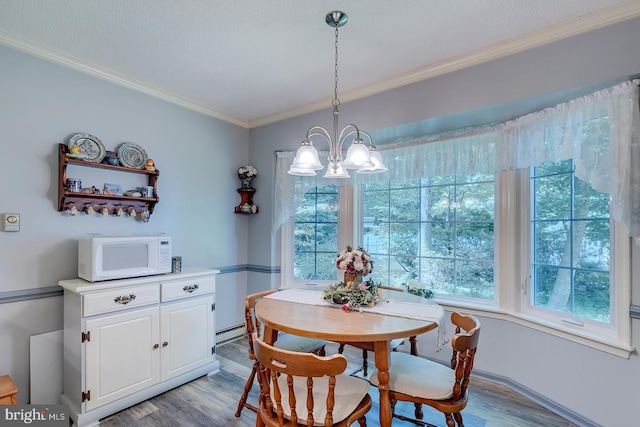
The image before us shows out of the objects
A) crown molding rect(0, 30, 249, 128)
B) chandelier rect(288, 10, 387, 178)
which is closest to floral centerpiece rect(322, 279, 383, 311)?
chandelier rect(288, 10, 387, 178)

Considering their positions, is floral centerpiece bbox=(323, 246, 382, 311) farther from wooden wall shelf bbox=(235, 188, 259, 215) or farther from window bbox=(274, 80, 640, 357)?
wooden wall shelf bbox=(235, 188, 259, 215)

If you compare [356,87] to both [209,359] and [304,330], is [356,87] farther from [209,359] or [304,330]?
[209,359]

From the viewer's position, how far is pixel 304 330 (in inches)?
59.4

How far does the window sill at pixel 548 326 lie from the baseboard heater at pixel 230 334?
2.21 m

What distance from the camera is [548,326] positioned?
2223 millimetres

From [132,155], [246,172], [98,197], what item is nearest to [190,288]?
[98,197]

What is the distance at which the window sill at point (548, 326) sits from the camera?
1864mm

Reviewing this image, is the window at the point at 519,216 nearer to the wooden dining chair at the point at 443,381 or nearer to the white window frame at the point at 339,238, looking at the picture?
the white window frame at the point at 339,238

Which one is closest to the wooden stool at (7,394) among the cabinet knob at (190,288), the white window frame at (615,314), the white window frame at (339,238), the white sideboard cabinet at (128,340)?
the white sideboard cabinet at (128,340)

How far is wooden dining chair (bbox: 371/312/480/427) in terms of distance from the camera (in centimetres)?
153

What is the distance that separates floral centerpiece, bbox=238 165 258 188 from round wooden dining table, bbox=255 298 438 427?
6.66 ft

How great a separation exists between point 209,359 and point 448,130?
2.94m

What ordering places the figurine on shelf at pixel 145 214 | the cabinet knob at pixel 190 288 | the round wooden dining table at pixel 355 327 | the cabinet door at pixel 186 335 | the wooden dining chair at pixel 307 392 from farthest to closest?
the figurine on shelf at pixel 145 214, the cabinet knob at pixel 190 288, the cabinet door at pixel 186 335, the round wooden dining table at pixel 355 327, the wooden dining chair at pixel 307 392

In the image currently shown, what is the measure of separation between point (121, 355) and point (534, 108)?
11.2ft
